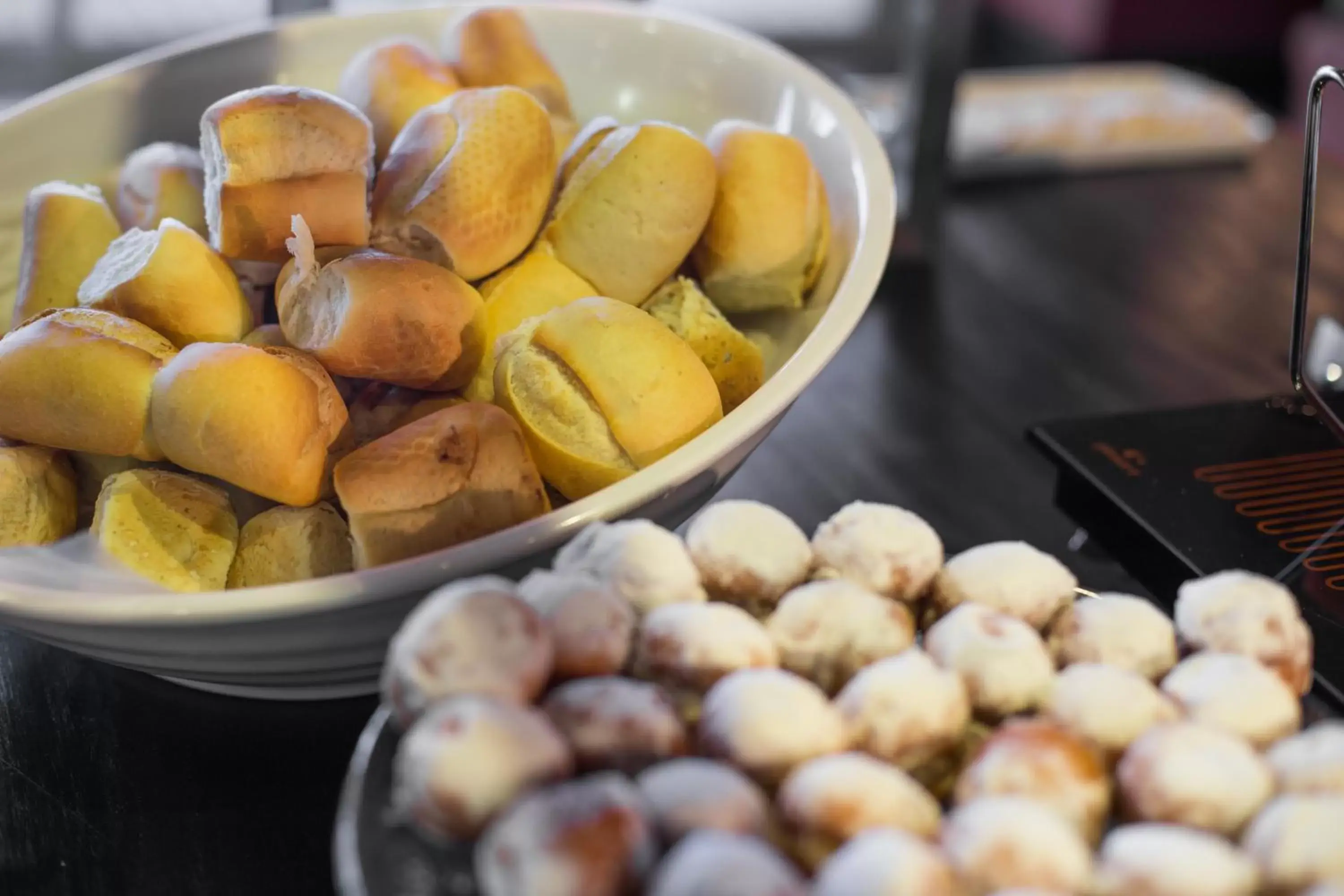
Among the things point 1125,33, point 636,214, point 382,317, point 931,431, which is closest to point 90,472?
point 382,317

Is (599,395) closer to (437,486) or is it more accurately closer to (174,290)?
(437,486)

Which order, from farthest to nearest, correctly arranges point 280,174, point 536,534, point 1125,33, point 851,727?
1. point 1125,33
2. point 280,174
3. point 536,534
4. point 851,727

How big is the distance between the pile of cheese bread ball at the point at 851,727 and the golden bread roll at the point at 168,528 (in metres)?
0.18

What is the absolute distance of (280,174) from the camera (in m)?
0.50

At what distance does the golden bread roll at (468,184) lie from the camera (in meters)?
0.51

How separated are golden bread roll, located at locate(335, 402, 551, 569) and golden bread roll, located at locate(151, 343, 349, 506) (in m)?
0.02

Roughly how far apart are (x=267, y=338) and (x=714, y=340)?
184 millimetres

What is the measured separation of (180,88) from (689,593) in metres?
0.52

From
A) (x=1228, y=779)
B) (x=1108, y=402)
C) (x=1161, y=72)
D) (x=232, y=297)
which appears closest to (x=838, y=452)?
(x=1108, y=402)

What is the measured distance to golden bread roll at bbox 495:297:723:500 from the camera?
466 millimetres

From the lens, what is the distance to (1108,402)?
30.1 inches

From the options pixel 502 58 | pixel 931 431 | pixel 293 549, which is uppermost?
pixel 502 58

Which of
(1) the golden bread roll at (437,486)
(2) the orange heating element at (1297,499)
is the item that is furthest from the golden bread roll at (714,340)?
(2) the orange heating element at (1297,499)

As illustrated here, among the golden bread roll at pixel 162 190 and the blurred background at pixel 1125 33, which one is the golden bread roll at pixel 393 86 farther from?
the blurred background at pixel 1125 33
